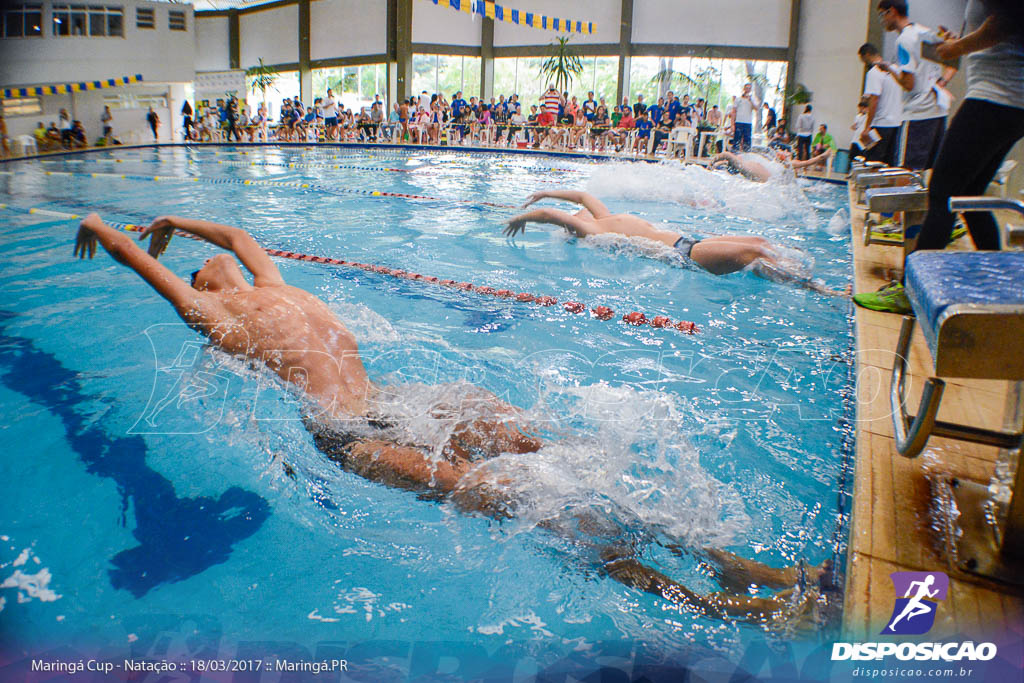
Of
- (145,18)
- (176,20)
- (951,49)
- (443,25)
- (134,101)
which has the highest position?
(443,25)

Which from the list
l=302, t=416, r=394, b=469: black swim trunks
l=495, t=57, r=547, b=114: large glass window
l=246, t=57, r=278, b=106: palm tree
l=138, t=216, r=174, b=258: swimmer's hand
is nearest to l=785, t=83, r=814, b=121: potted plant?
l=495, t=57, r=547, b=114: large glass window

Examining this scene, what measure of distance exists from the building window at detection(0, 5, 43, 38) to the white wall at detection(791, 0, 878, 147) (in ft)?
76.0

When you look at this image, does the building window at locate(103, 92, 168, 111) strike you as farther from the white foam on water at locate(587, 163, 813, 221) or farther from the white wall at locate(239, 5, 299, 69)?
the white foam on water at locate(587, 163, 813, 221)

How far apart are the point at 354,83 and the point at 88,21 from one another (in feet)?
30.0

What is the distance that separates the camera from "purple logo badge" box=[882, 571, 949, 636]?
3.51 ft

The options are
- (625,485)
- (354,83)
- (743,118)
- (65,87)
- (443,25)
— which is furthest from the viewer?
(354,83)

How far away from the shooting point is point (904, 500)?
4.71ft

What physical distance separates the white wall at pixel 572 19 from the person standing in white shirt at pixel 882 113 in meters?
15.3

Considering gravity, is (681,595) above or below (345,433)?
below

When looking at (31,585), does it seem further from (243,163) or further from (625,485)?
(243,163)

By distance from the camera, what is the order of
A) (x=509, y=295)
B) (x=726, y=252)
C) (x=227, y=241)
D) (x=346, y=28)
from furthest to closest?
(x=346, y=28) → (x=726, y=252) → (x=509, y=295) → (x=227, y=241)

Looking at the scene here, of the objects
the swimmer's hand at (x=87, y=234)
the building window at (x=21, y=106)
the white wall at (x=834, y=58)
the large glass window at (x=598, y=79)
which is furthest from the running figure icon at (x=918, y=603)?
the building window at (x=21, y=106)

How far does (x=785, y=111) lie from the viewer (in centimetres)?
1709

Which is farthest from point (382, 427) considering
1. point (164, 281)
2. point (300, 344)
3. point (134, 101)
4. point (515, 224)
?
point (134, 101)
